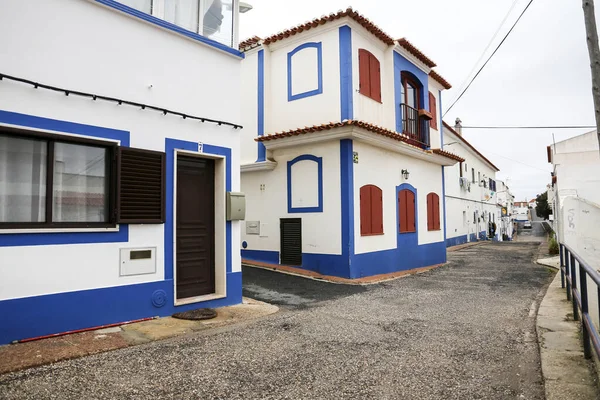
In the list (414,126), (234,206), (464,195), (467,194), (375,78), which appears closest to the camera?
(234,206)

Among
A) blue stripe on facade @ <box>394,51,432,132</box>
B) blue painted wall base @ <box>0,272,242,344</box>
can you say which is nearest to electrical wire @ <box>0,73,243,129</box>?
blue painted wall base @ <box>0,272,242,344</box>

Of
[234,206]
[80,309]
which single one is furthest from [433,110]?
[80,309]

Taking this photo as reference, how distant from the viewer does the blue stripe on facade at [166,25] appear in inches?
221

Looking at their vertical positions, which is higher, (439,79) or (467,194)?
(439,79)

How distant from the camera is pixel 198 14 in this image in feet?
22.2

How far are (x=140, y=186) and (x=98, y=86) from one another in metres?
1.49

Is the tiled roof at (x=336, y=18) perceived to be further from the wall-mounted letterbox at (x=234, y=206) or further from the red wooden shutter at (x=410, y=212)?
the wall-mounted letterbox at (x=234, y=206)

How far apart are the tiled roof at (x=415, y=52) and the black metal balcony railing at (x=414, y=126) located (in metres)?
1.75

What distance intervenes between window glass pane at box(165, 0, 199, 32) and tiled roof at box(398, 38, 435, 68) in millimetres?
7460

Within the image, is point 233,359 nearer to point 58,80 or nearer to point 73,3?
point 58,80

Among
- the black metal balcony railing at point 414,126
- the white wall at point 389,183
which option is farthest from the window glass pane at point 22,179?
the black metal balcony railing at point 414,126

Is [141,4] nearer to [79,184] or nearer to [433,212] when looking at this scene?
[79,184]

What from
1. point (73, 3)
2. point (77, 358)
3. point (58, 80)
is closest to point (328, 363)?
point (77, 358)

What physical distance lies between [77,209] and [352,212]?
6.49 m
